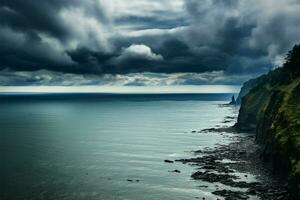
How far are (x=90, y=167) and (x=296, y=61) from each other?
3944 inches

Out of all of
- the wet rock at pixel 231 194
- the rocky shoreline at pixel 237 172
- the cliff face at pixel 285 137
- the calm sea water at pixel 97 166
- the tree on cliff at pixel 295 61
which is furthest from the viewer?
the tree on cliff at pixel 295 61

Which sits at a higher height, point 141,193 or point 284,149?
point 284,149

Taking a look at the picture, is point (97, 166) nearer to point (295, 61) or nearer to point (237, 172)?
point (237, 172)

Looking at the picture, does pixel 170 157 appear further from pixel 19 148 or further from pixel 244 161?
pixel 19 148

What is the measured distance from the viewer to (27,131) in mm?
146375

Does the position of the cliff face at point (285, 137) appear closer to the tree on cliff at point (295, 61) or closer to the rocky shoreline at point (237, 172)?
the rocky shoreline at point (237, 172)

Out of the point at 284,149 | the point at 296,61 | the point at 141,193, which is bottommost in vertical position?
the point at 141,193

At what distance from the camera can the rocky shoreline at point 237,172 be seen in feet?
196

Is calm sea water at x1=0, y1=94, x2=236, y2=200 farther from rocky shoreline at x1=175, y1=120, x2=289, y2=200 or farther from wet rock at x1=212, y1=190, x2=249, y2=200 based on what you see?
rocky shoreline at x1=175, y1=120, x2=289, y2=200

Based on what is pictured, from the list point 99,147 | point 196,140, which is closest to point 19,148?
point 99,147

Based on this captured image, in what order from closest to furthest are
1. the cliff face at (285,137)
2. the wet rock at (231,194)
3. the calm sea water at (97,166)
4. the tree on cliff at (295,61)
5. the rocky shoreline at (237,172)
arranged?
the wet rock at (231,194) < the rocky shoreline at (237,172) < the cliff face at (285,137) < the calm sea water at (97,166) < the tree on cliff at (295,61)

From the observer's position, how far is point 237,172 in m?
74.4

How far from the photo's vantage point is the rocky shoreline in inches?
2350

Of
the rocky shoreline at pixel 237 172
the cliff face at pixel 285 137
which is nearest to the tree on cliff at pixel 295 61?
the cliff face at pixel 285 137
